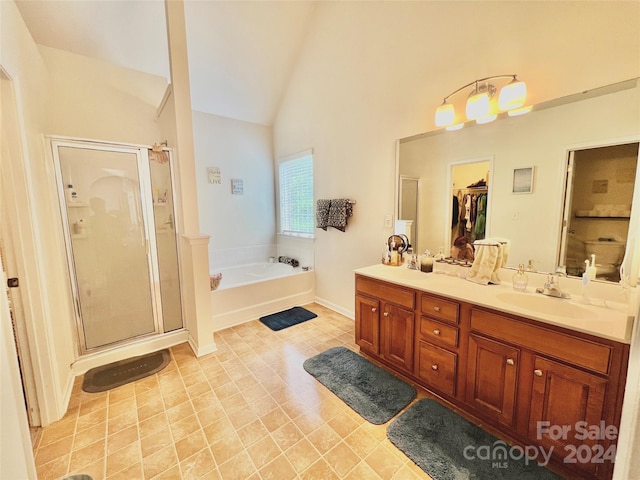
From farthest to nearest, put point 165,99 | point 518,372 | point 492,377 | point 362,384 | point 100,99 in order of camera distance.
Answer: point 100,99 < point 165,99 < point 362,384 < point 492,377 < point 518,372

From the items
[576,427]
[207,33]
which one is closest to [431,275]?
[576,427]

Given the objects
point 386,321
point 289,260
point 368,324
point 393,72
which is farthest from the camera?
point 289,260

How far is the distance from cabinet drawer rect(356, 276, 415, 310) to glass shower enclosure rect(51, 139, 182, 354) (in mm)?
1937

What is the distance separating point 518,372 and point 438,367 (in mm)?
500

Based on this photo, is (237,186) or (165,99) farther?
(237,186)

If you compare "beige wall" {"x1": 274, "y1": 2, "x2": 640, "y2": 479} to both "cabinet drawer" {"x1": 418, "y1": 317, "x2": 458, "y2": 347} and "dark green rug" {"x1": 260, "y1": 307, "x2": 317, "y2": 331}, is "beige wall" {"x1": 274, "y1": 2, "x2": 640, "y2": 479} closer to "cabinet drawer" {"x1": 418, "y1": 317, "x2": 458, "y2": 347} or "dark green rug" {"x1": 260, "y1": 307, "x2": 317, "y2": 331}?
"dark green rug" {"x1": 260, "y1": 307, "x2": 317, "y2": 331}

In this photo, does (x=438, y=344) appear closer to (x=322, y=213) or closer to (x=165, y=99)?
(x=322, y=213)

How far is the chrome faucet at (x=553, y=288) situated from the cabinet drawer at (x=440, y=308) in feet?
1.86

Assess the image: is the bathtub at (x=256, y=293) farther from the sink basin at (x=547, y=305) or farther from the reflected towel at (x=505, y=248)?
the sink basin at (x=547, y=305)

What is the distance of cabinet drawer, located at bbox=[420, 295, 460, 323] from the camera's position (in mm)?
1781

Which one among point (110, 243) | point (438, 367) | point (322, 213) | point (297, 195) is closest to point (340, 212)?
point (322, 213)

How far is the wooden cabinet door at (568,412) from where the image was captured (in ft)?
4.21

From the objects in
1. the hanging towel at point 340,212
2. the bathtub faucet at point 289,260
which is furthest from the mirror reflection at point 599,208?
the bathtub faucet at point 289,260

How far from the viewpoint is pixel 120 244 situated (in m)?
2.76
